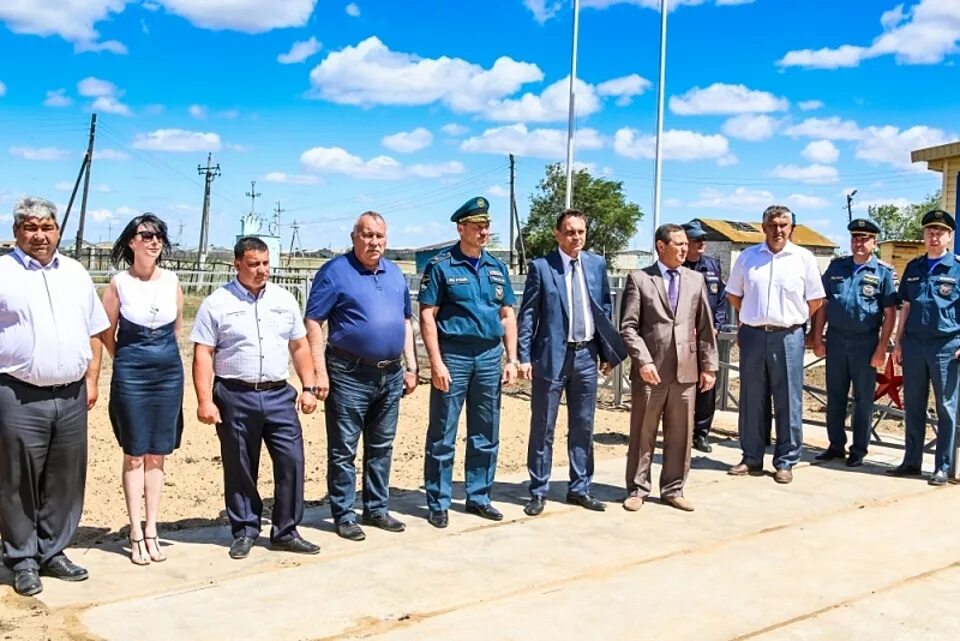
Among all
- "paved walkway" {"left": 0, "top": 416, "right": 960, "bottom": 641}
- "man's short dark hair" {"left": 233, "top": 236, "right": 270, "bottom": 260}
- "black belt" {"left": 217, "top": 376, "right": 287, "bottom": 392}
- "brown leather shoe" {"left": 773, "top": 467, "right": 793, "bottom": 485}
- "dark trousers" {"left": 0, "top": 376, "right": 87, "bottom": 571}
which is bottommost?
"paved walkway" {"left": 0, "top": 416, "right": 960, "bottom": 641}

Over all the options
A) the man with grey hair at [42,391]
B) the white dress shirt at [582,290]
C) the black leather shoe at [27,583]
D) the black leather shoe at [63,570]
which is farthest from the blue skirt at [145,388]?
the white dress shirt at [582,290]

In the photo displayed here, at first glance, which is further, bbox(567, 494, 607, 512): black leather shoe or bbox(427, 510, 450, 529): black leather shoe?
bbox(567, 494, 607, 512): black leather shoe

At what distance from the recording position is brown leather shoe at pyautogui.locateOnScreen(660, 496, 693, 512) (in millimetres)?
6031

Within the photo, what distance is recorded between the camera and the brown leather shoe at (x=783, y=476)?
6824mm

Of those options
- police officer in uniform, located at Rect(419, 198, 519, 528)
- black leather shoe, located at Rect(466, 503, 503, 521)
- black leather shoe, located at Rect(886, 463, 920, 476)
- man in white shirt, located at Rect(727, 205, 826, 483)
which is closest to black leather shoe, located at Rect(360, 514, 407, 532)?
police officer in uniform, located at Rect(419, 198, 519, 528)

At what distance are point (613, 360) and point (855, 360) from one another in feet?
7.52

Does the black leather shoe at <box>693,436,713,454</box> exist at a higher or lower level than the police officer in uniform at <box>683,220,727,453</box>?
lower

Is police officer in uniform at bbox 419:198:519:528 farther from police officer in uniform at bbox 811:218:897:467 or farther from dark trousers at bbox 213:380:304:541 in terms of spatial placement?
police officer in uniform at bbox 811:218:897:467

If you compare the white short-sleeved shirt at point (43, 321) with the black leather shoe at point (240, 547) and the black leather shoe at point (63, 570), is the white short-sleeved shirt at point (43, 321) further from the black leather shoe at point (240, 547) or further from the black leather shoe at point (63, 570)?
the black leather shoe at point (240, 547)

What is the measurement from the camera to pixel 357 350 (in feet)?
17.0

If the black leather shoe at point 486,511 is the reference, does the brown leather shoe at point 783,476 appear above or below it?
above

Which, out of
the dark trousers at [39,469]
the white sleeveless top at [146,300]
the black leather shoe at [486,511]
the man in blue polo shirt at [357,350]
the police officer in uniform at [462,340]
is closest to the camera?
the dark trousers at [39,469]

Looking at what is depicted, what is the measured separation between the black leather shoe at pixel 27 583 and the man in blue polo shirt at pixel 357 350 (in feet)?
4.99

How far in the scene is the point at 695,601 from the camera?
14.4ft
